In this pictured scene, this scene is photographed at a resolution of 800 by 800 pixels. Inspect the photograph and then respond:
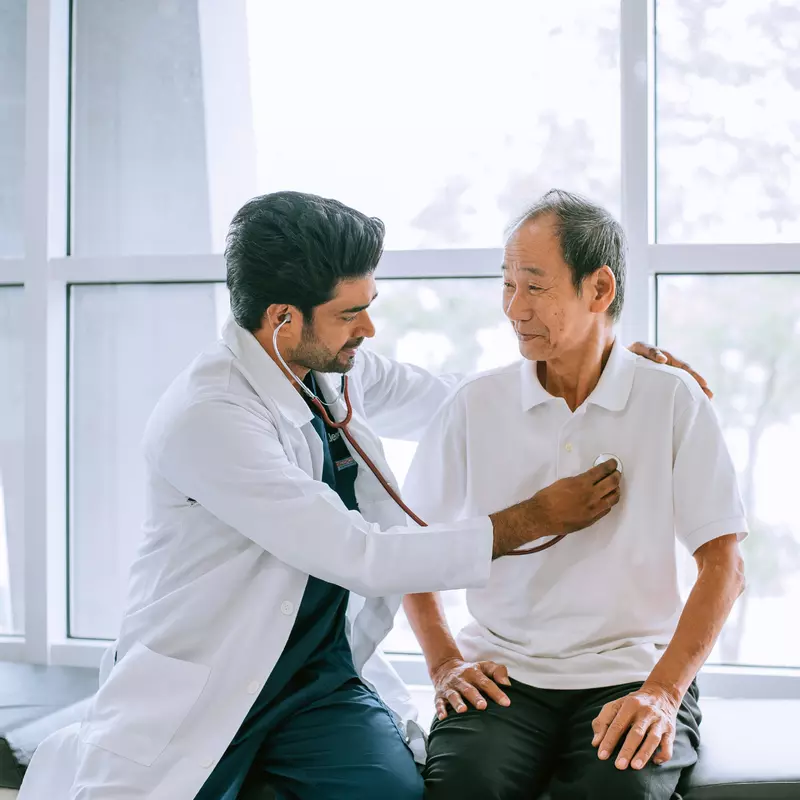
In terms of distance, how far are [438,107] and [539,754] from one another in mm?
1582

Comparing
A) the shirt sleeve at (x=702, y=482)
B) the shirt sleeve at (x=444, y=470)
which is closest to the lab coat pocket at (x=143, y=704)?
the shirt sleeve at (x=444, y=470)

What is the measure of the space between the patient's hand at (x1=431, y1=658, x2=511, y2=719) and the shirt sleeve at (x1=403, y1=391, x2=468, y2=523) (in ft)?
0.96

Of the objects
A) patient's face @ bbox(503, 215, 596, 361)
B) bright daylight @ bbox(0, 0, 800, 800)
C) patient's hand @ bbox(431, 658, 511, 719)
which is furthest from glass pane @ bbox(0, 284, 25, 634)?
patient's face @ bbox(503, 215, 596, 361)

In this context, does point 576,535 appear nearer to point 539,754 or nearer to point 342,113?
point 539,754

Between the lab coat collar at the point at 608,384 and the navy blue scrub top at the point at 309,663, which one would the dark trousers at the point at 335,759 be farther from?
the lab coat collar at the point at 608,384

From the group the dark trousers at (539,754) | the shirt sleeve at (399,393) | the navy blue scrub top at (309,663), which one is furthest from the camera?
the shirt sleeve at (399,393)

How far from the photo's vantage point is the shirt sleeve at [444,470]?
176 centimetres

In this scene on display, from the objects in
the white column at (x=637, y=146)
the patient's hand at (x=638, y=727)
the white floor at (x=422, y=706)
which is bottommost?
the white floor at (x=422, y=706)

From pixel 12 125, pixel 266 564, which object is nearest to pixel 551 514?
pixel 266 564

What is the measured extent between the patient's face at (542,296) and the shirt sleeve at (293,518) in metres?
0.38

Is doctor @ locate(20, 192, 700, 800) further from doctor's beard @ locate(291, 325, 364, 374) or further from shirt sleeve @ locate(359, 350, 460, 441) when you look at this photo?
shirt sleeve @ locate(359, 350, 460, 441)

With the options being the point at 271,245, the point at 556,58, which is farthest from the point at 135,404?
the point at 556,58

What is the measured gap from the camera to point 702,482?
5.19 feet

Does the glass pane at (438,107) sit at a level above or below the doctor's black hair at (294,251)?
above
